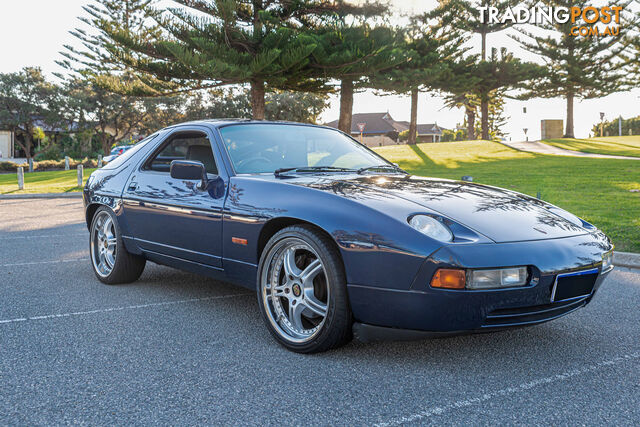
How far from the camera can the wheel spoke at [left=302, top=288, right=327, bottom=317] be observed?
127 inches

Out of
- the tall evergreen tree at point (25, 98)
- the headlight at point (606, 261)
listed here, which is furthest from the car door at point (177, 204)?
the tall evergreen tree at point (25, 98)

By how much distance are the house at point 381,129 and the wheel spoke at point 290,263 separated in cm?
7583

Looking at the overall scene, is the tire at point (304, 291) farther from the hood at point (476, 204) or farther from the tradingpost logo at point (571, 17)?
the tradingpost logo at point (571, 17)

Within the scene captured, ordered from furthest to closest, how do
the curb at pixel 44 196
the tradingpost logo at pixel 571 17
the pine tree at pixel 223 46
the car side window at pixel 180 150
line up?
the tradingpost logo at pixel 571 17
the pine tree at pixel 223 46
the curb at pixel 44 196
the car side window at pixel 180 150

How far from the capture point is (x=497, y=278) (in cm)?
279

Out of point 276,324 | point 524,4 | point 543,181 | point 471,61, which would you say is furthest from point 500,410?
point 524,4

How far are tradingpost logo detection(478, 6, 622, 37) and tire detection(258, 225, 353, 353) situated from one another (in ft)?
140

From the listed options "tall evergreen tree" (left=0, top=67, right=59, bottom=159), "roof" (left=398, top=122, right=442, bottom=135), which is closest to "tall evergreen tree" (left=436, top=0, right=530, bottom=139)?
"tall evergreen tree" (left=0, top=67, right=59, bottom=159)

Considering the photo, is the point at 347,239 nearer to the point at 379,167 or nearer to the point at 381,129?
the point at 379,167

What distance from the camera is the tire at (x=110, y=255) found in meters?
4.97

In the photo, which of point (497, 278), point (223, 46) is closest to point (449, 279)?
point (497, 278)

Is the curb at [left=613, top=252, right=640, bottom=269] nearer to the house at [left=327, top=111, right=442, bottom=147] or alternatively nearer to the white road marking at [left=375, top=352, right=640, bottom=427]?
the white road marking at [left=375, top=352, right=640, bottom=427]

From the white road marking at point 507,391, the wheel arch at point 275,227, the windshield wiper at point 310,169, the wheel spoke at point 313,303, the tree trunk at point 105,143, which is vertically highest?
the tree trunk at point 105,143

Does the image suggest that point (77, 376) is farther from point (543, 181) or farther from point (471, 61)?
point (471, 61)
